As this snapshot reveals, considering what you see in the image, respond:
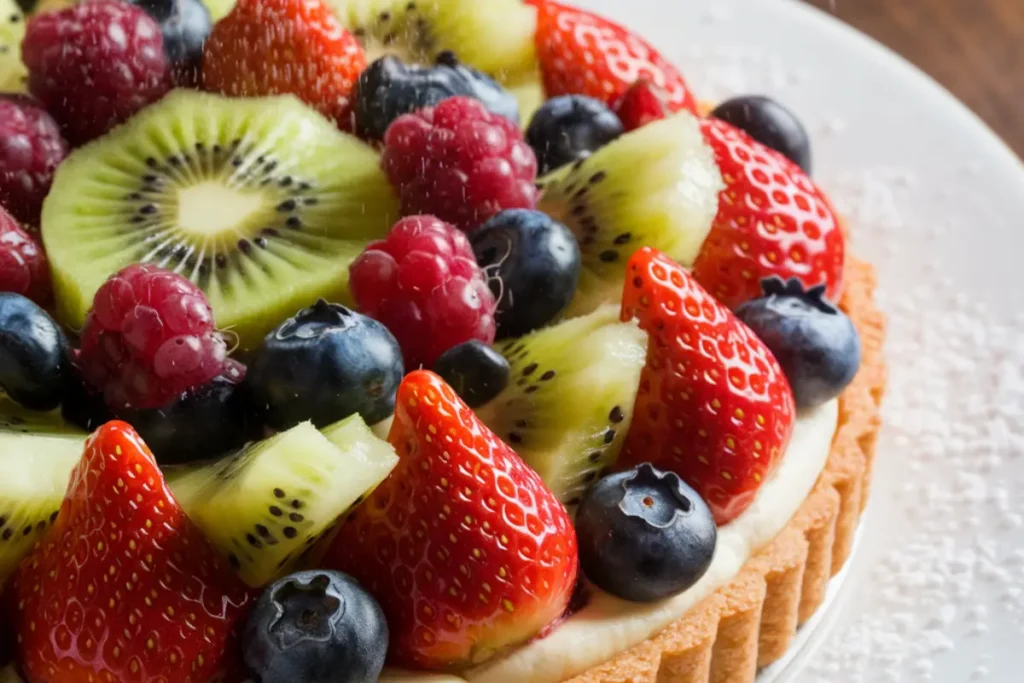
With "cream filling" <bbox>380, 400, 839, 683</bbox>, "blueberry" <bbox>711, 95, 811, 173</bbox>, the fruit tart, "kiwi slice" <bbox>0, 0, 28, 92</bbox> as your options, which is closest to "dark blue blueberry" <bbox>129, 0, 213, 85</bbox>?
the fruit tart

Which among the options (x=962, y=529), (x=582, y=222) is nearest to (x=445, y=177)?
(x=582, y=222)

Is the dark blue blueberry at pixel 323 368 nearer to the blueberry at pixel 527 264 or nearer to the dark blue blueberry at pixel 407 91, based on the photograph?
the blueberry at pixel 527 264

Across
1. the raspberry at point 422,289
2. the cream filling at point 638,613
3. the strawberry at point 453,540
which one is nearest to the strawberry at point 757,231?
the cream filling at point 638,613

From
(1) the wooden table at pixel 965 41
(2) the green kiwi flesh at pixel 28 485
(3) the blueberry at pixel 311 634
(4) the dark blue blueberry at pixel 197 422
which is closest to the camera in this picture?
(3) the blueberry at pixel 311 634

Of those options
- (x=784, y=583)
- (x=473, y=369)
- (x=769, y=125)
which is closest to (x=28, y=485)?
(x=473, y=369)

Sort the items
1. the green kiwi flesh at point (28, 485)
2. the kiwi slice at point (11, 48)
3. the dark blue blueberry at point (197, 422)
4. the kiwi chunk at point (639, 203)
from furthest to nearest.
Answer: the kiwi slice at point (11, 48) → the kiwi chunk at point (639, 203) → the dark blue blueberry at point (197, 422) → the green kiwi flesh at point (28, 485)

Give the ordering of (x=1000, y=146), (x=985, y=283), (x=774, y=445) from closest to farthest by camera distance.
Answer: (x=774, y=445)
(x=985, y=283)
(x=1000, y=146)

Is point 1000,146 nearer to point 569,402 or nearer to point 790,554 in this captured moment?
point 790,554
